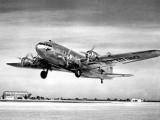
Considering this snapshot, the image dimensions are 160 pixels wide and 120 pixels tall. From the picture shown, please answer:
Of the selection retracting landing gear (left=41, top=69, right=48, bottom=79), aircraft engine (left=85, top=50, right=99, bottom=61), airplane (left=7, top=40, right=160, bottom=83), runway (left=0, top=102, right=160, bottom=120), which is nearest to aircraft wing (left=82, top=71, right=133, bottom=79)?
airplane (left=7, top=40, right=160, bottom=83)

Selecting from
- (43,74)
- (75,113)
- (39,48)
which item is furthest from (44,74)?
(75,113)

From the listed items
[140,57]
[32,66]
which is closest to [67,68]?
[32,66]

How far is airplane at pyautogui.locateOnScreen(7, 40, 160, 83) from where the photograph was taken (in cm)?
2341

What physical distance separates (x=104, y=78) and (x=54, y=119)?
17.2 metres

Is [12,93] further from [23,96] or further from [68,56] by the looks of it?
[68,56]

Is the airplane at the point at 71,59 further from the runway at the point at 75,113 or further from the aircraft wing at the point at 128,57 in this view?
the runway at the point at 75,113

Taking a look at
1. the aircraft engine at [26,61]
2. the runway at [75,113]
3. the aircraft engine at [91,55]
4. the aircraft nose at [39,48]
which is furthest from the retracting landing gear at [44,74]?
the aircraft engine at [91,55]

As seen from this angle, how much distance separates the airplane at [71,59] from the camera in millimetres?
23406

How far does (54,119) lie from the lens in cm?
1625

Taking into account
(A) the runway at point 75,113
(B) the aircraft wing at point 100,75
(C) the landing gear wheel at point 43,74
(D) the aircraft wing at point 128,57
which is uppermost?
(D) the aircraft wing at point 128,57

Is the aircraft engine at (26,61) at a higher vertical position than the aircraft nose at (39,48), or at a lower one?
lower

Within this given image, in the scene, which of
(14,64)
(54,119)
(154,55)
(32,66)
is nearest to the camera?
(54,119)

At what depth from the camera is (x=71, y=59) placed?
2459 cm

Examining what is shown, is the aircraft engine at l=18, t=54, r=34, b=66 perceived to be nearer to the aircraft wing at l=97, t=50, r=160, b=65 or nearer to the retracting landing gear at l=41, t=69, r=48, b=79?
the retracting landing gear at l=41, t=69, r=48, b=79
